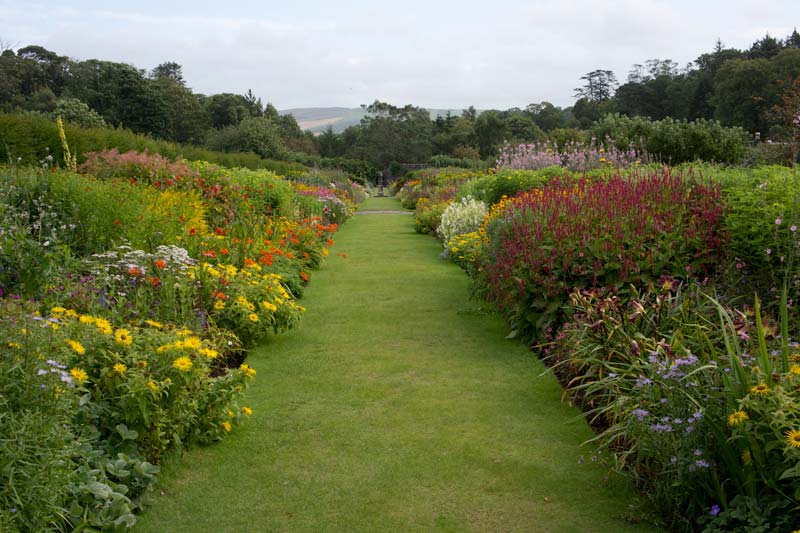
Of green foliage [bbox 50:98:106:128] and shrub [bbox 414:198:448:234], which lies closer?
shrub [bbox 414:198:448:234]

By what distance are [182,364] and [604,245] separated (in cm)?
368

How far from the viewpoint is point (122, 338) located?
142 inches

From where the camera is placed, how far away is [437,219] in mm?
16312

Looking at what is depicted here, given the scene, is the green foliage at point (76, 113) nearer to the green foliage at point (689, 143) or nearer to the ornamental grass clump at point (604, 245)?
the green foliage at point (689, 143)

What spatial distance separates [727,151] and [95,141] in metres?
17.7

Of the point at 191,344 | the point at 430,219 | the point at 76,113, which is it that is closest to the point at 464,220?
the point at 430,219

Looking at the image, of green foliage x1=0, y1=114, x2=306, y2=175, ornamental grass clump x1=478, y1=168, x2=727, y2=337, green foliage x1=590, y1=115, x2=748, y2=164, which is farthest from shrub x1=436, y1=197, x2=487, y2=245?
green foliage x1=590, y1=115, x2=748, y2=164

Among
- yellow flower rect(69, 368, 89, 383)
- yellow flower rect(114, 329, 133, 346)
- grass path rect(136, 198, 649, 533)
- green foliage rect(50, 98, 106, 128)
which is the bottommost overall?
grass path rect(136, 198, 649, 533)

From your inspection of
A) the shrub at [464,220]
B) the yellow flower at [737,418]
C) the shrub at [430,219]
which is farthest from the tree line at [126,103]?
the yellow flower at [737,418]

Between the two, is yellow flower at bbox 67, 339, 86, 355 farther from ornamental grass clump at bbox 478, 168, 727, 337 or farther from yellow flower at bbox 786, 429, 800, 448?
ornamental grass clump at bbox 478, 168, 727, 337

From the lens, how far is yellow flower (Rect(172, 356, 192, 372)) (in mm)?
3557

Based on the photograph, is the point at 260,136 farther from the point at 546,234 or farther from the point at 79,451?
the point at 79,451

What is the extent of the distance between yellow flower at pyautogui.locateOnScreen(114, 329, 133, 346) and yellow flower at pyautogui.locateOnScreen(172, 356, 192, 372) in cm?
27

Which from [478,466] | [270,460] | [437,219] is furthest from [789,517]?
[437,219]
